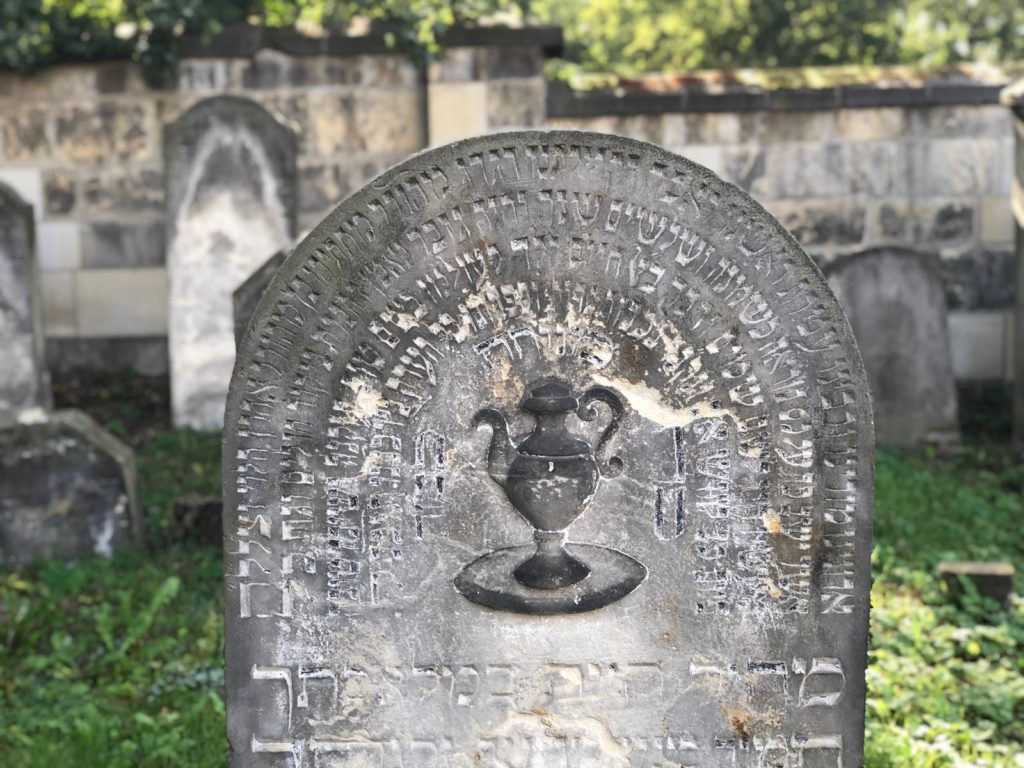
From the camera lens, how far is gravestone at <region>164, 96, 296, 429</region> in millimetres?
7914

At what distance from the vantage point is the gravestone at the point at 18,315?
6.99 metres

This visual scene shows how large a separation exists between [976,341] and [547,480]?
22.4ft

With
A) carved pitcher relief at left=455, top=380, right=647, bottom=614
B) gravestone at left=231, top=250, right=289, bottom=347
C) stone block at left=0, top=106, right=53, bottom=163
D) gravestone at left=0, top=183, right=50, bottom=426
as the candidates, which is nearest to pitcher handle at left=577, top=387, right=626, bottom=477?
carved pitcher relief at left=455, top=380, right=647, bottom=614

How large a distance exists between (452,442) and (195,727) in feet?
6.04

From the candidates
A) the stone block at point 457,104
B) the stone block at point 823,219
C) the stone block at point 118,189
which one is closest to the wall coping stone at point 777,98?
the stone block at point 457,104

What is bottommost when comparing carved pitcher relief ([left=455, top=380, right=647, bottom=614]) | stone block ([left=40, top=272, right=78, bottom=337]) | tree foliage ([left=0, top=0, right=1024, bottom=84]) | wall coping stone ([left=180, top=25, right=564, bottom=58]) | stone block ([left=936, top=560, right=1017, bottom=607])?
stone block ([left=936, top=560, right=1017, bottom=607])

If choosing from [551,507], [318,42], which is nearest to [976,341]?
[318,42]

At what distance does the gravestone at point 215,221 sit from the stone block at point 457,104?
1.28 metres

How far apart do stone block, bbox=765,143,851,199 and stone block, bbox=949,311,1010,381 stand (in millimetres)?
1223

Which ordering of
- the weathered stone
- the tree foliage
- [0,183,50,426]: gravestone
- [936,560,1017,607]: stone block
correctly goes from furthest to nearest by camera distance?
the tree foliage → [0,183,50,426]: gravestone → the weathered stone → [936,560,1017,607]: stone block

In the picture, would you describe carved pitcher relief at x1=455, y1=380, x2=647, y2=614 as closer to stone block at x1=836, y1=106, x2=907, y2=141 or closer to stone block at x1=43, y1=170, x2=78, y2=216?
stone block at x1=836, y1=106, x2=907, y2=141

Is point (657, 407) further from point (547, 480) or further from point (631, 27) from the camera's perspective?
point (631, 27)

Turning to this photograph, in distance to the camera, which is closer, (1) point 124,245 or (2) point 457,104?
(2) point 457,104

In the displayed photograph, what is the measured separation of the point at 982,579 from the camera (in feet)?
17.7
